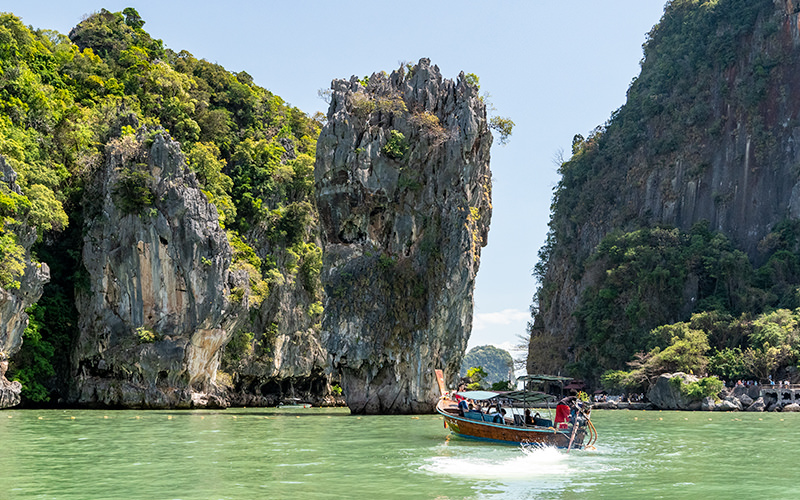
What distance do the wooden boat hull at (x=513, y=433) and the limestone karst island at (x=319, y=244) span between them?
1532 centimetres

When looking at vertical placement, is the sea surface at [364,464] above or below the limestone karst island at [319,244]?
below

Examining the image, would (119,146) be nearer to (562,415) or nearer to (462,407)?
(462,407)

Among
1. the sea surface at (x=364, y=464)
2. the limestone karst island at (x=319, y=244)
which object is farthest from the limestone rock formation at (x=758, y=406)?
the sea surface at (x=364, y=464)

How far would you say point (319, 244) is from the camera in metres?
58.1

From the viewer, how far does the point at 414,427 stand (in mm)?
29531

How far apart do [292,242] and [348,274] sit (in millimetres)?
15636

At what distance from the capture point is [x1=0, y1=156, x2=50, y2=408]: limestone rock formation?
37031 mm

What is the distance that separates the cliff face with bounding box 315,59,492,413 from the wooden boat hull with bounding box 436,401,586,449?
15.1 m

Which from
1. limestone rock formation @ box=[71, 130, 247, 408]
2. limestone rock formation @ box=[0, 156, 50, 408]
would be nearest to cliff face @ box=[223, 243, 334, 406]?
limestone rock formation @ box=[71, 130, 247, 408]

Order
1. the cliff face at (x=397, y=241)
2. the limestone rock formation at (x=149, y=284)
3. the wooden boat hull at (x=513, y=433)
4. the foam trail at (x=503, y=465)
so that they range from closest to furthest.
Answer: the foam trail at (x=503, y=465) → the wooden boat hull at (x=513, y=433) → the cliff face at (x=397, y=241) → the limestone rock formation at (x=149, y=284)

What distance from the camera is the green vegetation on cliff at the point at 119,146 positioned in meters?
42.0

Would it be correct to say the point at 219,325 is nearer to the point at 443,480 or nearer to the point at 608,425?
the point at 608,425

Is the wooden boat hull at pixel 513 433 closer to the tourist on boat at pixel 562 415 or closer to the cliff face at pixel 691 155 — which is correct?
the tourist on boat at pixel 562 415

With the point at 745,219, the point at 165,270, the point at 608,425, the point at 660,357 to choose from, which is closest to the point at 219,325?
the point at 165,270
